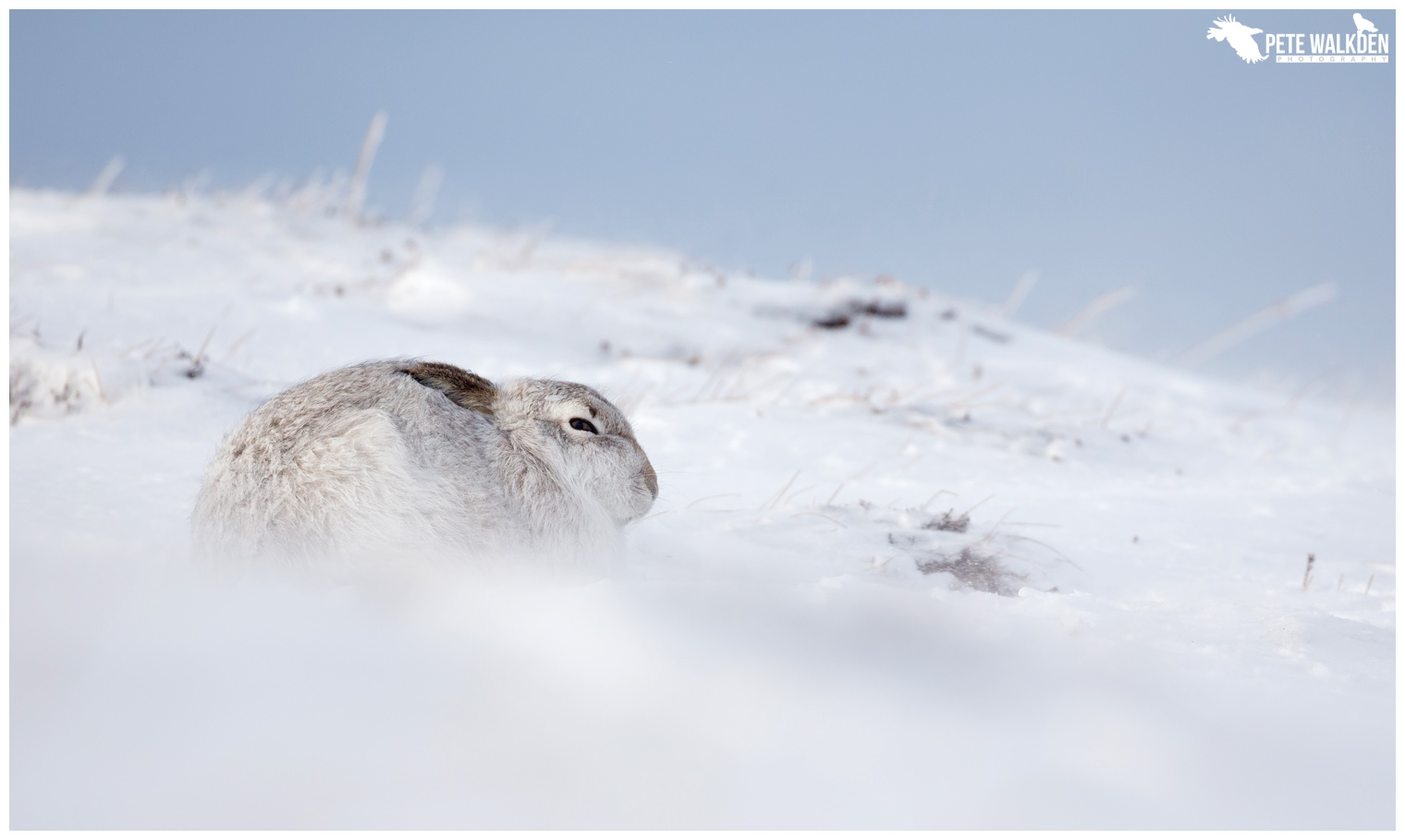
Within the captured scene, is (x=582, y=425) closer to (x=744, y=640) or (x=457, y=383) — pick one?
(x=457, y=383)

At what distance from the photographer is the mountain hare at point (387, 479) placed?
7.55ft

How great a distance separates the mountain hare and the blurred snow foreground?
0.42 ft

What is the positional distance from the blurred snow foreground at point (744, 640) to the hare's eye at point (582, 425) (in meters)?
0.55

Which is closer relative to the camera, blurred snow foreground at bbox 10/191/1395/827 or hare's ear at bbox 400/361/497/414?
blurred snow foreground at bbox 10/191/1395/827

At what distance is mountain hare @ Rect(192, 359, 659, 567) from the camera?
230cm

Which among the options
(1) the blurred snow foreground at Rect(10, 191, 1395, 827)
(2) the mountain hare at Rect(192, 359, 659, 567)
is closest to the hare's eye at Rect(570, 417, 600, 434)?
(2) the mountain hare at Rect(192, 359, 659, 567)

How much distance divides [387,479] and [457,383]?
0.70m

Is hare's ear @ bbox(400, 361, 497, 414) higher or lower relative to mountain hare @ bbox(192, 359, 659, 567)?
higher

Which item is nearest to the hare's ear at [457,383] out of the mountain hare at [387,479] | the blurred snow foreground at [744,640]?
the mountain hare at [387,479]

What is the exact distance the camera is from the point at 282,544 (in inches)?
91.3

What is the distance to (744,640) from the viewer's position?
2219 millimetres

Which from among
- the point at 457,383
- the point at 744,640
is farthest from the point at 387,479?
the point at 744,640

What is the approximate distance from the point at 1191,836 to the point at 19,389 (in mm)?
5419

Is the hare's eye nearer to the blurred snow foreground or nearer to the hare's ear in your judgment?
the hare's ear
